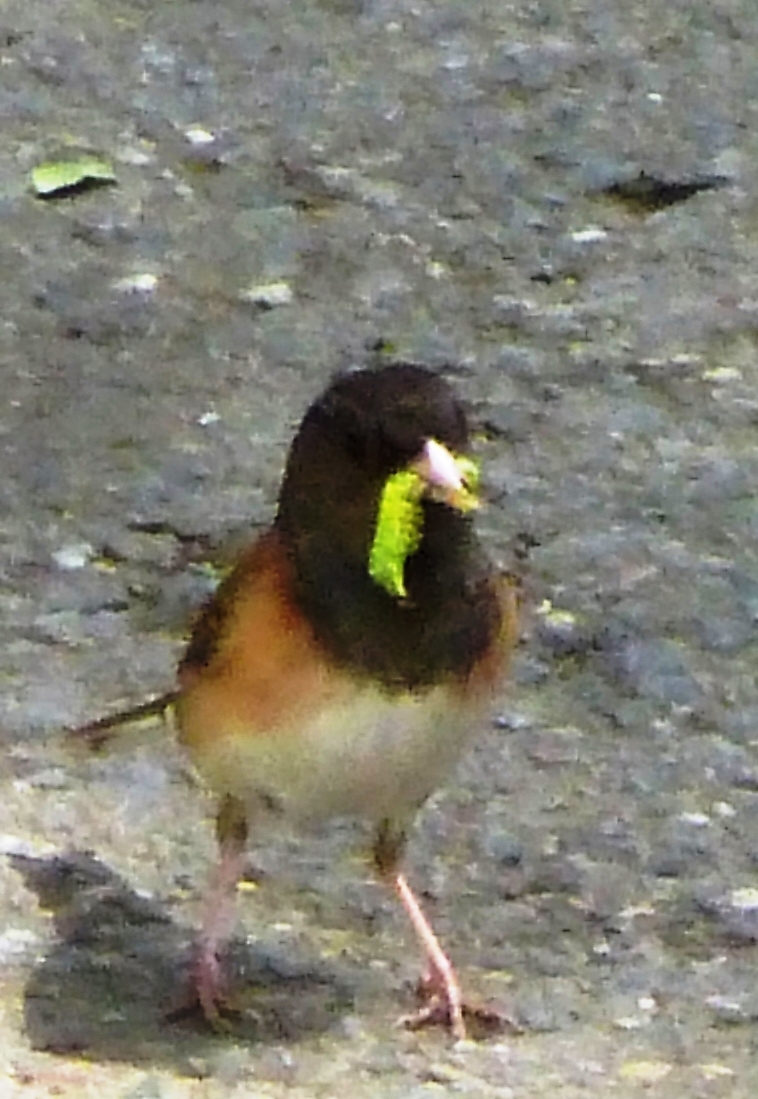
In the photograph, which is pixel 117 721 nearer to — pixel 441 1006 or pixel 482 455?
pixel 441 1006

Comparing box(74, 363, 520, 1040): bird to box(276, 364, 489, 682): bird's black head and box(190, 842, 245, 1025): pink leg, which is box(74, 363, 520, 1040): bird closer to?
box(276, 364, 489, 682): bird's black head

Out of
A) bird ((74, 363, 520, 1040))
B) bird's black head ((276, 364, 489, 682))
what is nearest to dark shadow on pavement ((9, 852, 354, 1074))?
bird ((74, 363, 520, 1040))

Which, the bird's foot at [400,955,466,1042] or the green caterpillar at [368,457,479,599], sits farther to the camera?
the bird's foot at [400,955,466,1042]

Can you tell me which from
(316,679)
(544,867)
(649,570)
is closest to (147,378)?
(649,570)

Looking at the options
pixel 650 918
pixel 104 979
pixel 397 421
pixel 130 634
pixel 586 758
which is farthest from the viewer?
pixel 130 634

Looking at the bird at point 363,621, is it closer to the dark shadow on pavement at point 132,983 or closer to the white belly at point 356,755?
the white belly at point 356,755

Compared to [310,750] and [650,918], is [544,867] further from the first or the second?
[310,750]
